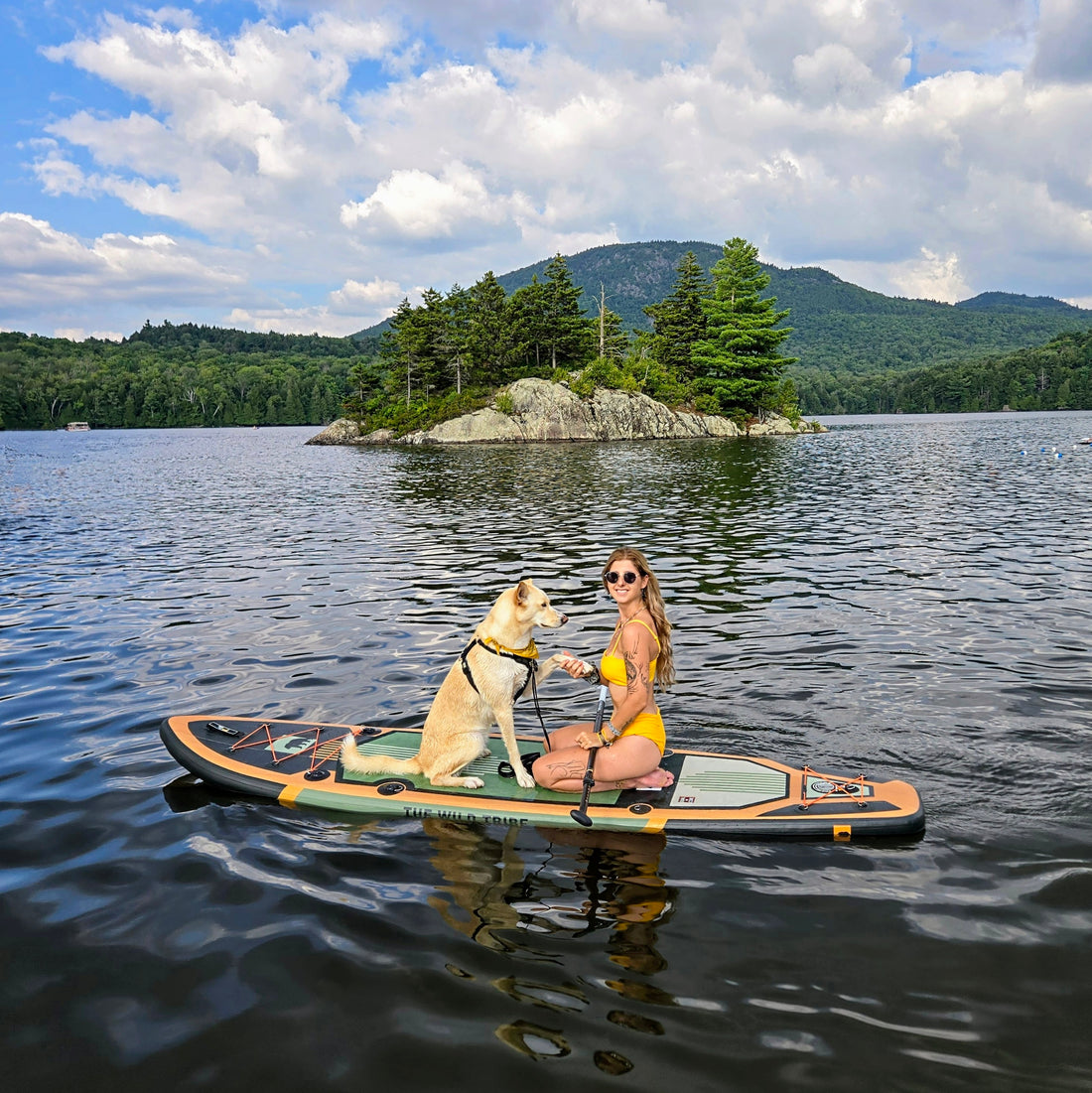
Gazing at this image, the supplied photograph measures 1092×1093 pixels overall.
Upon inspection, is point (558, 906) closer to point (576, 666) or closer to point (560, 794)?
point (560, 794)

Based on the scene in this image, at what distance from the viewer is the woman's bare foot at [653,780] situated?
269 inches

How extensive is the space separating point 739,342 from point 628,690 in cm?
8064

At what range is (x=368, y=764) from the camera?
7.22 metres

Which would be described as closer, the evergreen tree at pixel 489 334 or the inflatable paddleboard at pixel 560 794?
the inflatable paddleboard at pixel 560 794

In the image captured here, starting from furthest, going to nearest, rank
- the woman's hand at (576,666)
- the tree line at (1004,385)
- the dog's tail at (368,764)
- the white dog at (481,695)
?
the tree line at (1004,385) → the dog's tail at (368,764) → the white dog at (481,695) → the woman's hand at (576,666)

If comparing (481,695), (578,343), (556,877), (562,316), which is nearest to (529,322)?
(562,316)

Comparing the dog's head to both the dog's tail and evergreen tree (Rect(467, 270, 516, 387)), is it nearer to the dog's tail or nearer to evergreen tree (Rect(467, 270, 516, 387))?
the dog's tail

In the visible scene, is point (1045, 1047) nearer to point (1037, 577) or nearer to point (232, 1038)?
point (232, 1038)

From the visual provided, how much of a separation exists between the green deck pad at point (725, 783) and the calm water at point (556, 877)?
16.8 inches

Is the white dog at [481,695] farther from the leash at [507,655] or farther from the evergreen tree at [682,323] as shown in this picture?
the evergreen tree at [682,323]

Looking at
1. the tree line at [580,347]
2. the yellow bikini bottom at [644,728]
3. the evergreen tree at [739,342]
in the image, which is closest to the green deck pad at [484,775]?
the yellow bikini bottom at [644,728]

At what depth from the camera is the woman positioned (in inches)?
252

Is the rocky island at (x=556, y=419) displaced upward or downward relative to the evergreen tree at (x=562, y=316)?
downward

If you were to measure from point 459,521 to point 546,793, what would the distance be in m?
19.2
